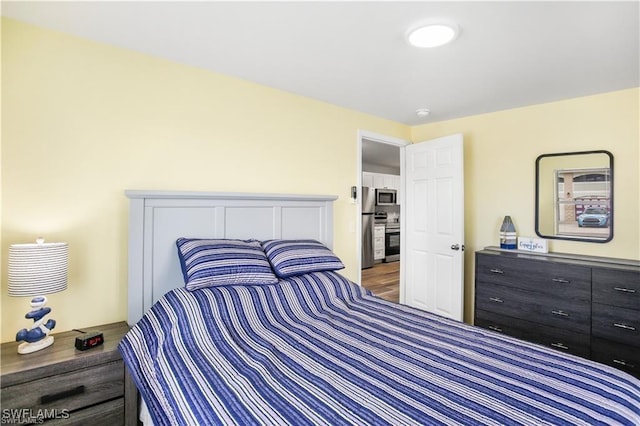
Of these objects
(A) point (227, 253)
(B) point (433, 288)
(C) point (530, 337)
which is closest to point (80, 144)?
(A) point (227, 253)

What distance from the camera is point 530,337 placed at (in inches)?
103

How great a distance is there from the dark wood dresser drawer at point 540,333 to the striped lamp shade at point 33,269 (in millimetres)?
3060

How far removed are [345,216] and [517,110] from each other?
1.90 metres

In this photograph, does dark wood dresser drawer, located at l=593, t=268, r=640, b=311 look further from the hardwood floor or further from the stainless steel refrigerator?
the stainless steel refrigerator

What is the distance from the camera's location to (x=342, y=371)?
49.0 inches

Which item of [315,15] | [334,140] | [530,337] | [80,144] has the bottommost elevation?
[530,337]

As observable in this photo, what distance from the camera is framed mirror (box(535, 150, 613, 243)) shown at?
263 cm

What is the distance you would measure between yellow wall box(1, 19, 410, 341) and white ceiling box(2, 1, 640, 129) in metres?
0.13

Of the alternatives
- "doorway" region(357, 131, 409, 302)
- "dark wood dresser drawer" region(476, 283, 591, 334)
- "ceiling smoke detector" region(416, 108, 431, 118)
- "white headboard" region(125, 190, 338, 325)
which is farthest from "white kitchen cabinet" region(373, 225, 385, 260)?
"white headboard" region(125, 190, 338, 325)

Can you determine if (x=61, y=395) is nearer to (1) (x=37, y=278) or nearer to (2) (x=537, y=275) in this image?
(1) (x=37, y=278)

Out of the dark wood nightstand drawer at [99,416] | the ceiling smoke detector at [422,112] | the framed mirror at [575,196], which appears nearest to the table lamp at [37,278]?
the dark wood nightstand drawer at [99,416]

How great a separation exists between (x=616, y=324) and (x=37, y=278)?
3429 mm

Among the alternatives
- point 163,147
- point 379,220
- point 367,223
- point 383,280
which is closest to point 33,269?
point 163,147

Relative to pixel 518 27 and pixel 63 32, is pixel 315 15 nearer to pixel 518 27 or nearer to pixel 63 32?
pixel 518 27
